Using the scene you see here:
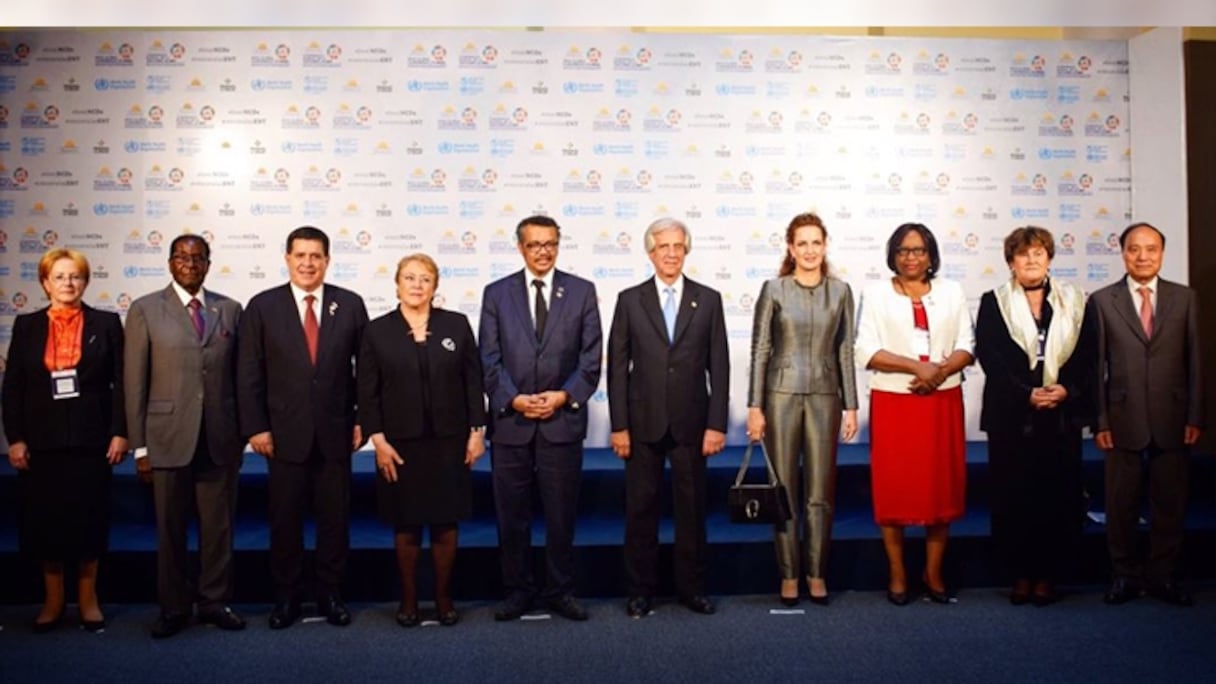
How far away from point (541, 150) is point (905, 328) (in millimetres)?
2811

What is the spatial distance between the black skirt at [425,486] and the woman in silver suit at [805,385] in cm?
127

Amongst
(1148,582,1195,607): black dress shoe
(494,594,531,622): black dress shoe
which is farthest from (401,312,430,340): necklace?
(1148,582,1195,607): black dress shoe

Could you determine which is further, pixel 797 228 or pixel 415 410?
pixel 797 228

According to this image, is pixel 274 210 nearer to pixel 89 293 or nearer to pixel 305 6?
pixel 89 293

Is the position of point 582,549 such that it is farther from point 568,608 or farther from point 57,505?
point 57,505

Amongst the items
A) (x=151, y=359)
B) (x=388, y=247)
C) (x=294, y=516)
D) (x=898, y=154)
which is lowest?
(x=294, y=516)

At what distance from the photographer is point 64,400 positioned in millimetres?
4250

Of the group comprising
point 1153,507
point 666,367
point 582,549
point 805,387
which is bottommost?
point 582,549

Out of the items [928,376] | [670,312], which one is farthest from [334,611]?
[928,376]

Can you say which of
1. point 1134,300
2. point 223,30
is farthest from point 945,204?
point 223,30

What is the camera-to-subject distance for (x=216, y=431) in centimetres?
432

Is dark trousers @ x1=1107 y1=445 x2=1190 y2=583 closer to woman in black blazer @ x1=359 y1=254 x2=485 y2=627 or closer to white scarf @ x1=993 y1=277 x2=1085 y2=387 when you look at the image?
white scarf @ x1=993 y1=277 x2=1085 y2=387

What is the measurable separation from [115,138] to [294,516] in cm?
333

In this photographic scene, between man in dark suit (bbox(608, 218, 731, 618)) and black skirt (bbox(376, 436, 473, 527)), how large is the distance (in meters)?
0.70
